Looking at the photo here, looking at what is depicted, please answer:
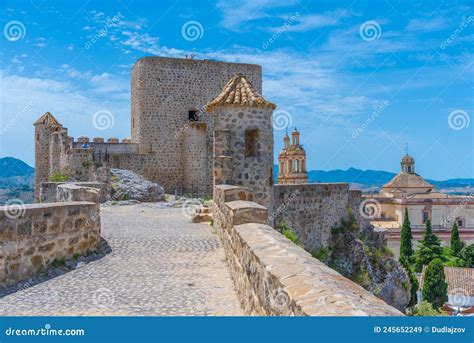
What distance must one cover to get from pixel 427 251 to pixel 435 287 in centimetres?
1330

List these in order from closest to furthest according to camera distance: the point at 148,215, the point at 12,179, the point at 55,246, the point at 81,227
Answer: the point at 55,246 < the point at 81,227 < the point at 148,215 < the point at 12,179

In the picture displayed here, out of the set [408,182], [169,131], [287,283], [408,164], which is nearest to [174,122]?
[169,131]

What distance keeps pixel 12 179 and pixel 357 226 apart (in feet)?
73.9

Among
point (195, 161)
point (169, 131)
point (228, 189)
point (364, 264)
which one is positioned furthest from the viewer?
point (169, 131)

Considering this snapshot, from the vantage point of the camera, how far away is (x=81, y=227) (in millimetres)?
8555

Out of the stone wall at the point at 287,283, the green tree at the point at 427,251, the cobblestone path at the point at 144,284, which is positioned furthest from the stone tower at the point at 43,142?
the green tree at the point at 427,251

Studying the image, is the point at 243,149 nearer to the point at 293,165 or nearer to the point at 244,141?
the point at 244,141

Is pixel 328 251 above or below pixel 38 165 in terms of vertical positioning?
below

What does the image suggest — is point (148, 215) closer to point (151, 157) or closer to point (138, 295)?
point (138, 295)

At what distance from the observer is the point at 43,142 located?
28406 mm

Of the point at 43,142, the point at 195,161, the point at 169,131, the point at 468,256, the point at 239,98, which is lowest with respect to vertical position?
the point at 468,256

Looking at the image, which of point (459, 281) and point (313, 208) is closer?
point (313, 208)
